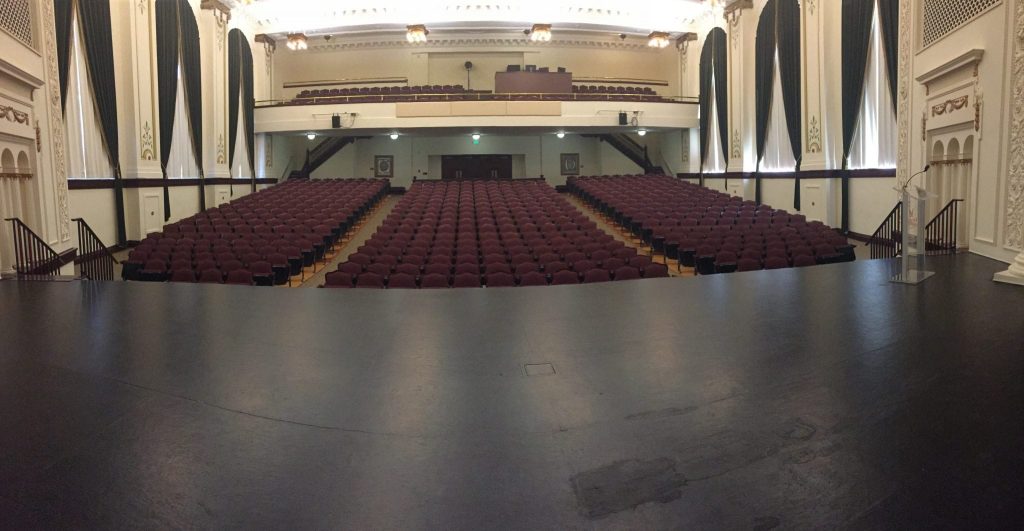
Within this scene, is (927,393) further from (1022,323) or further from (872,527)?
(1022,323)

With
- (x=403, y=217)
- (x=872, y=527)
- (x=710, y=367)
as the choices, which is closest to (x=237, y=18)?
(x=403, y=217)

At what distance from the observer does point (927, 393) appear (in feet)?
8.35

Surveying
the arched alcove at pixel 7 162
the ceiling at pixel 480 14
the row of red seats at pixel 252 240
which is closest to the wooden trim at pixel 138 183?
the row of red seats at pixel 252 240

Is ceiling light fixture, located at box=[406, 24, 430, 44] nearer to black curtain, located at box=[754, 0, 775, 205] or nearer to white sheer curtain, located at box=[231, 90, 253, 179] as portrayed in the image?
Result: white sheer curtain, located at box=[231, 90, 253, 179]

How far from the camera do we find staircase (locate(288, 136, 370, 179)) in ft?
66.3

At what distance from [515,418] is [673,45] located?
70.7 feet

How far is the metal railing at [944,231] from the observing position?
7.19 meters

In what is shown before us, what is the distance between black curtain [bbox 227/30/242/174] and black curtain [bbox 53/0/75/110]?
6.10 meters

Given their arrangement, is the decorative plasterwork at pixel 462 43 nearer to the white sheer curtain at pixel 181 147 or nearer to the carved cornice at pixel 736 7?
the carved cornice at pixel 736 7

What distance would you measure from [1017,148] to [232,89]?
1575 centimetres

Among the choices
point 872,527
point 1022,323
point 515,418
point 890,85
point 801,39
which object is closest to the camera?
point 872,527

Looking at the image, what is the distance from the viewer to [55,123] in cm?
750

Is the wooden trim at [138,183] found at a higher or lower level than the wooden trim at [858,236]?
higher

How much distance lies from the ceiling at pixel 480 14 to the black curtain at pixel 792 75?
604cm
